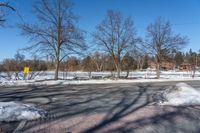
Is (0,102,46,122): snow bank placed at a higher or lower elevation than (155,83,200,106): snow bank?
lower

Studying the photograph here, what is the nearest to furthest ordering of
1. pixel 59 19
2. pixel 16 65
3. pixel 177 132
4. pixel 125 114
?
pixel 177 132
pixel 125 114
pixel 59 19
pixel 16 65

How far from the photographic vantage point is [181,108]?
32.1ft

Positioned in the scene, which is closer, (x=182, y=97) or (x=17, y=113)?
(x=17, y=113)

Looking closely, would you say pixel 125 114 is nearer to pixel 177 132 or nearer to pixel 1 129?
pixel 177 132

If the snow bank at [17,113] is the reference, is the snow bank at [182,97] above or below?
above

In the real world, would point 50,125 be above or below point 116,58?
below

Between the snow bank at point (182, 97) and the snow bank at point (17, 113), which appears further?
the snow bank at point (182, 97)

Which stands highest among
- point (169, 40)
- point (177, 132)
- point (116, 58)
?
point (169, 40)

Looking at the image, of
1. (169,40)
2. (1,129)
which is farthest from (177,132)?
(169,40)

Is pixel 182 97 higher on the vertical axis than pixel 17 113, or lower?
higher

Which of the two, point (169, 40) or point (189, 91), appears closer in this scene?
point (189, 91)

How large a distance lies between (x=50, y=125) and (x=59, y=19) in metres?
23.6

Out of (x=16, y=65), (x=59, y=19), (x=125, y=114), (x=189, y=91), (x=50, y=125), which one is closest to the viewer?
(x=50, y=125)

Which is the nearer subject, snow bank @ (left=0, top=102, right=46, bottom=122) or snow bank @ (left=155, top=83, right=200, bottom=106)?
snow bank @ (left=0, top=102, right=46, bottom=122)
